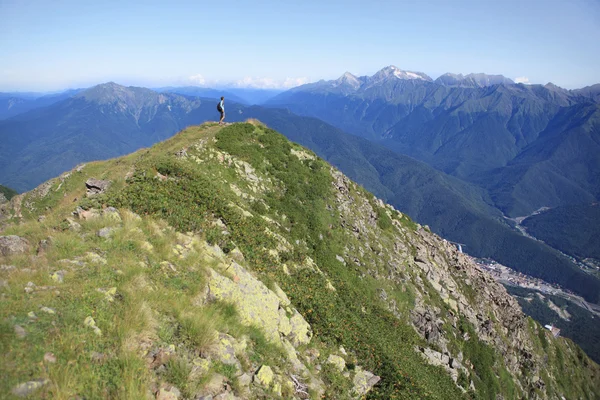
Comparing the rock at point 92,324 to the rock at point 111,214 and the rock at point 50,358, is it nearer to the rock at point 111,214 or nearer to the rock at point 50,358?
the rock at point 50,358

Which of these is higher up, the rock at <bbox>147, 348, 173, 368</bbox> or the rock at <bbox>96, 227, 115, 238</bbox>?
the rock at <bbox>96, 227, 115, 238</bbox>

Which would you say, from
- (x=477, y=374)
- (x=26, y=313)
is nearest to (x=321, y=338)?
(x=26, y=313)

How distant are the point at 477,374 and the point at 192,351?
37125mm

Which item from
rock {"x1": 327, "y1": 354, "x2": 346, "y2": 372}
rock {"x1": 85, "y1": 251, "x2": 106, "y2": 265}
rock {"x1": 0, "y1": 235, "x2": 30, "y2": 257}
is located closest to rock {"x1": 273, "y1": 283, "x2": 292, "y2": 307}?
rock {"x1": 327, "y1": 354, "x2": 346, "y2": 372}

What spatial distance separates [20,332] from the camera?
6.76m

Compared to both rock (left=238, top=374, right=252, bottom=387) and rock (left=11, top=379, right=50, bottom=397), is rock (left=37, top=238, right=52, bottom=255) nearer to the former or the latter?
rock (left=11, top=379, right=50, bottom=397)

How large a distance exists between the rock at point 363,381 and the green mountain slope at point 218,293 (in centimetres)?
7

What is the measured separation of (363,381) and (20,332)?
12.0 m

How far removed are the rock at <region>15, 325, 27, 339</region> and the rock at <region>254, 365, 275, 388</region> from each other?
18.8 ft

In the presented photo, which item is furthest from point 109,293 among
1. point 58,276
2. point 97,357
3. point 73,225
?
point 73,225

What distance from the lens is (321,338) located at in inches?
567

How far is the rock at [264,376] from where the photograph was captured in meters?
9.20

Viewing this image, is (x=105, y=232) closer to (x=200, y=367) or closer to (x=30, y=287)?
(x=30, y=287)

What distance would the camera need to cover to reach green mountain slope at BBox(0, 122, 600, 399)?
24.2 feet
